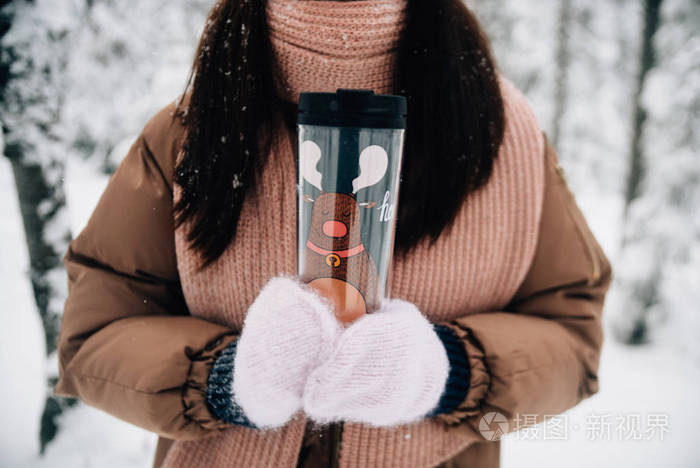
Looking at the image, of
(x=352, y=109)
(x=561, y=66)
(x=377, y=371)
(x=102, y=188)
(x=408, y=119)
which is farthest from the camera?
(x=561, y=66)

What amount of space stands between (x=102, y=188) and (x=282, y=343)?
1098mm

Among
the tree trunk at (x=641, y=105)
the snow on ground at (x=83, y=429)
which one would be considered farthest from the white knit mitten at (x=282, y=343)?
the tree trunk at (x=641, y=105)

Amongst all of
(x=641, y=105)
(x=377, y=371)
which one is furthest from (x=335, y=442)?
(x=641, y=105)

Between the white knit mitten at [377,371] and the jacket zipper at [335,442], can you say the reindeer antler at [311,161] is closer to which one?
the white knit mitten at [377,371]

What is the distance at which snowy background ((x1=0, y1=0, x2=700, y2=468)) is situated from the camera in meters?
1.51

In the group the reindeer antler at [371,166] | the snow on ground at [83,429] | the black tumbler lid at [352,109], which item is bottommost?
the snow on ground at [83,429]

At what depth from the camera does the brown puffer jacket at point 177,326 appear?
703mm

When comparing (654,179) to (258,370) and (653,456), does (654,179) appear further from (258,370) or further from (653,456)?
(258,370)

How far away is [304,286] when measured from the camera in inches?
23.0

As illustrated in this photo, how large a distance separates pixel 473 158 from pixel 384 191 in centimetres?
32

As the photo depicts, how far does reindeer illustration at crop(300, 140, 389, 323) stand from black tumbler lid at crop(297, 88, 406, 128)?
3 centimetres

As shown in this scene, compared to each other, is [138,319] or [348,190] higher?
[348,190]

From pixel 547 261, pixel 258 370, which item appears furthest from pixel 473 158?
pixel 258 370

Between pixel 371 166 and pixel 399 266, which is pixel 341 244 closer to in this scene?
pixel 371 166
